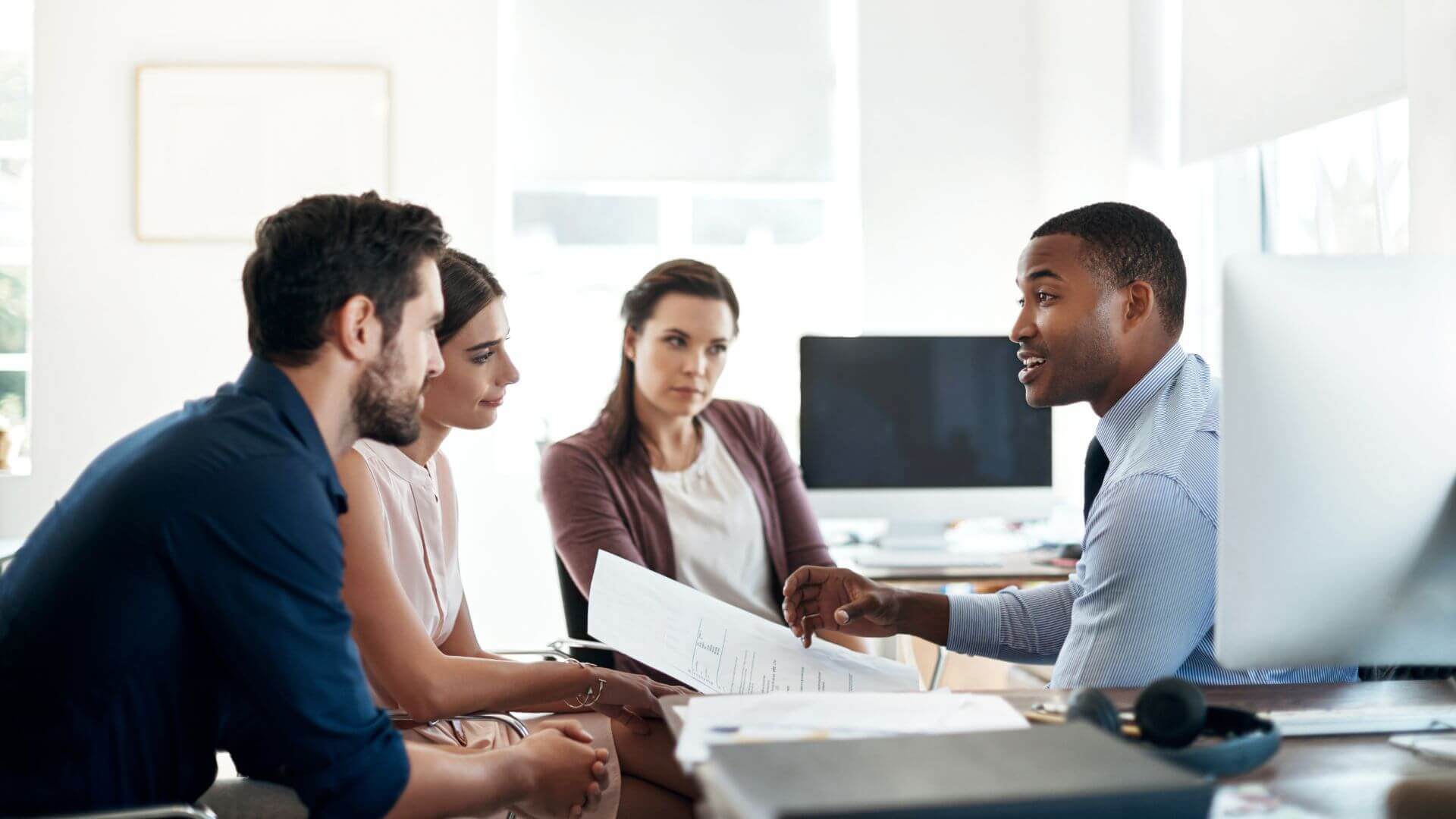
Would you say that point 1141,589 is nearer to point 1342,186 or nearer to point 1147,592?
point 1147,592

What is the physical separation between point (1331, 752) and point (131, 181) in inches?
166

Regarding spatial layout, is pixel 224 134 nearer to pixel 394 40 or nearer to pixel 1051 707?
pixel 394 40

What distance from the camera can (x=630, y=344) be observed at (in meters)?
2.65

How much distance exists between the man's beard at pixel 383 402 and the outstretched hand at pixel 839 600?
581 mm

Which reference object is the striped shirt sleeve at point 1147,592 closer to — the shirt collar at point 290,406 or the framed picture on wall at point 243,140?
the shirt collar at point 290,406

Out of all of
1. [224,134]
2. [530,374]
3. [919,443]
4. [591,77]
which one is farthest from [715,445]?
[224,134]

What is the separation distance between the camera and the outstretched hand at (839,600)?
64.8 inches

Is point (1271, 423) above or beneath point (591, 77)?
beneath

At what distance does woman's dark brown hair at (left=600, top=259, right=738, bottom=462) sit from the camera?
8.42 feet

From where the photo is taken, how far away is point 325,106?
420 cm

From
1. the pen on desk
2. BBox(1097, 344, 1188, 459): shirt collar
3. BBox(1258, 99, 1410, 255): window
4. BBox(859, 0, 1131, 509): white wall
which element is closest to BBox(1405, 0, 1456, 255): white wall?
BBox(1258, 99, 1410, 255): window

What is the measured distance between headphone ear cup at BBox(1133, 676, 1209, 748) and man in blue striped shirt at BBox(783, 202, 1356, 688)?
36 centimetres

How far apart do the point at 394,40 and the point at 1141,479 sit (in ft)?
11.7

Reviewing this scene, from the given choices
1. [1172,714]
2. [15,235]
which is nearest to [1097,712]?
→ [1172,714]
